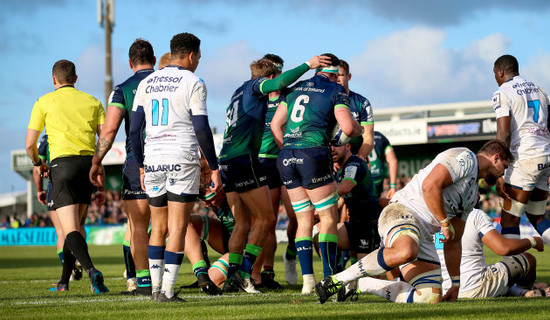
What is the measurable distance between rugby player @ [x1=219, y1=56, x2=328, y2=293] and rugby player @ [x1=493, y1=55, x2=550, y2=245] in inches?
107

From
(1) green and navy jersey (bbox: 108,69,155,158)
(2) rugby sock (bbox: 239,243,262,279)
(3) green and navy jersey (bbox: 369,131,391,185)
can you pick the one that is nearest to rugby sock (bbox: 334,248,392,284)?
(2) rugby sock (bbox: 239,243,262,279)

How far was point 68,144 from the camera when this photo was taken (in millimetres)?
7598

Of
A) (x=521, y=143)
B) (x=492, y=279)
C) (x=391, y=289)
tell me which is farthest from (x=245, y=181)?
(x=521, y=143)

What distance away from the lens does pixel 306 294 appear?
693 cm

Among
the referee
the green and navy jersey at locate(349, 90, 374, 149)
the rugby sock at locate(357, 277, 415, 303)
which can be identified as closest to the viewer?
the rugby sock at locate(357, 277, 415, 303)

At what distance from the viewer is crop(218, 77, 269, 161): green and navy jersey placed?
25.1 ft

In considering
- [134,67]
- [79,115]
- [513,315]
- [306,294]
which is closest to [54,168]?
[79,115]

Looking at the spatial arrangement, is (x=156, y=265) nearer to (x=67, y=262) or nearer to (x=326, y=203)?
(x=326, y=203)

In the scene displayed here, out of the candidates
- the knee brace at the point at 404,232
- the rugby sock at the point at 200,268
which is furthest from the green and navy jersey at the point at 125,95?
the knee brace at the point at 404,232

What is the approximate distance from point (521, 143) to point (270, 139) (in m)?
2.94

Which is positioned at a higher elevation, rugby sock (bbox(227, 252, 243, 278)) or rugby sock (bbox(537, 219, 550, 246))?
rugby sock (bbox(537, 219, 550, 246))

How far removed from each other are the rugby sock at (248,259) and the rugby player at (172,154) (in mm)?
1520

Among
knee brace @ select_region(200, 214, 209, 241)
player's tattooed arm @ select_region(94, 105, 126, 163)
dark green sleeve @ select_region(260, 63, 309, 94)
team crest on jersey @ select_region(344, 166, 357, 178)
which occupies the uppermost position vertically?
dark green sleeve @ select_region(260, 63, 309, 94)

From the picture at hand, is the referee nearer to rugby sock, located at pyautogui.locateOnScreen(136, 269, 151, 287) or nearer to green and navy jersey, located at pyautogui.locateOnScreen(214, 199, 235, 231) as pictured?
rugby sock, located at pyautogui.locateOnScreen(136, 269, 151, 287)
